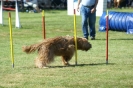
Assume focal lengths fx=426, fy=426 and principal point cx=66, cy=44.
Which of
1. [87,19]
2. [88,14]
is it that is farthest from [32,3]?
[88,14]

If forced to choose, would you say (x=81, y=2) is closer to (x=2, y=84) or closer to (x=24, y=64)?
(x=24, y=64)

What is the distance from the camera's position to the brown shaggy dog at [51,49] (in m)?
9.07

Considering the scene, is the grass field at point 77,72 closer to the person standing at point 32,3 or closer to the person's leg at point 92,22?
the person's leg at point 92,22

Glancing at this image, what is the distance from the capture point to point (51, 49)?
9133 millimetres

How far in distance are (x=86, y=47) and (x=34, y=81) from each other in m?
2.20

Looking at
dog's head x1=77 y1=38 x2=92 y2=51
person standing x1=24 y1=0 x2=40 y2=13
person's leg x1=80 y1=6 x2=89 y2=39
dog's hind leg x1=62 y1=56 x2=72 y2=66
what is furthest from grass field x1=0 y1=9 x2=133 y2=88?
person standing x1=24 y1=0 x2=40 y2=13

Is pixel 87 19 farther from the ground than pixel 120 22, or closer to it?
farther from the ground

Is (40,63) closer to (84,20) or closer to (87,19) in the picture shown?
(84,20)

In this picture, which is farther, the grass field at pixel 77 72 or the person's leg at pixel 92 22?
the person's leg at pixel 92 22

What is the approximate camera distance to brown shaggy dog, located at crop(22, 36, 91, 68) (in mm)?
9070

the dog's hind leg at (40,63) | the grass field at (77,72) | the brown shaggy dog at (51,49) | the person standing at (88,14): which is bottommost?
the grass field at (77,72)

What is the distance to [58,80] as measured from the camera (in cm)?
797

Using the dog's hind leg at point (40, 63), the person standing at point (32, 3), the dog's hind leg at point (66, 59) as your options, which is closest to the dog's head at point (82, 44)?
the dog's hind leg at point (66, 59)

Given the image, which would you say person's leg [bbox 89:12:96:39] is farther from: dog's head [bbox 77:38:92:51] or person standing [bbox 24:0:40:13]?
person standing [bbox 24:0:40:13]
